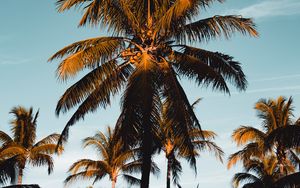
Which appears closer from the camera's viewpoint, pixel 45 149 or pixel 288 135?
pixel 288 135

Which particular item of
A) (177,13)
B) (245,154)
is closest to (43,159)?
(245,154)

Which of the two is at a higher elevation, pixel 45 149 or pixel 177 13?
pixel 177 13

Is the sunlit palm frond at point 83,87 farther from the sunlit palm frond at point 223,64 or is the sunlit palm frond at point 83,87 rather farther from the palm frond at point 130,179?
the palm frond at point 130,179

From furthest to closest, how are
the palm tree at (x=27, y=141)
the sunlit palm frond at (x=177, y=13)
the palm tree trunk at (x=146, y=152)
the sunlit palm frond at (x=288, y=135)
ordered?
the palm tree at (x=27, y=141), the sunlit palm frond at (x=288, y=135), the sunlit palm frond at (x=177, y=13), the palm tree trunk at (x=146, y=152)

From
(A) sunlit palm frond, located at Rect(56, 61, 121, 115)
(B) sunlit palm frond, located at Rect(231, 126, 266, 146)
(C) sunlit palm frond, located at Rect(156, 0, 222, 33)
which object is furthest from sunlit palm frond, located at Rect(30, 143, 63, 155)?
(C) sunlit palm frond, located at Rect(156, 0, 222, 33)

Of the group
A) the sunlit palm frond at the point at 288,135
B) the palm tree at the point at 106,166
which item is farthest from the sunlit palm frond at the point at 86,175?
the sunlit palm frond at the point at 288,135

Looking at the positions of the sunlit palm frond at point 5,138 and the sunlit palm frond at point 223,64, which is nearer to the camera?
the sunlit palm frond at point 223,64

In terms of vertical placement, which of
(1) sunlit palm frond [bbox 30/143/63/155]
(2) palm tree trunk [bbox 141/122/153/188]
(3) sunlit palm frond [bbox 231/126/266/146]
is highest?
(3) sunlit palm frond [bbox 231/126/266/146]

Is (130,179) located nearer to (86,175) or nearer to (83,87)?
(86,175)

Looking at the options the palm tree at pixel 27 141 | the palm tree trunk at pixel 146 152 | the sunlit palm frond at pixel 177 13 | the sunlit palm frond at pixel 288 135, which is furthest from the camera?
the palm tree at pixel 27 141

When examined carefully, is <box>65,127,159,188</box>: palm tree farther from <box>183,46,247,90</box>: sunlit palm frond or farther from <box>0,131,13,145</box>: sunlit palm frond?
<box>183,46,247,90</box>: sunlit palm frond

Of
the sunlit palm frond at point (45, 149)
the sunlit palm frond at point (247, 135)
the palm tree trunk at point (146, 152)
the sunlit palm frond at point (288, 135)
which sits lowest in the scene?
the palm tree trunk at point (146, 152)

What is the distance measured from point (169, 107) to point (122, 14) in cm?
346

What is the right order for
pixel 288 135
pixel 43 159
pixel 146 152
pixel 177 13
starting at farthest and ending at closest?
pixel 43 159 → pixel 288 135 → pixel 177 13 → pixel 146 152
